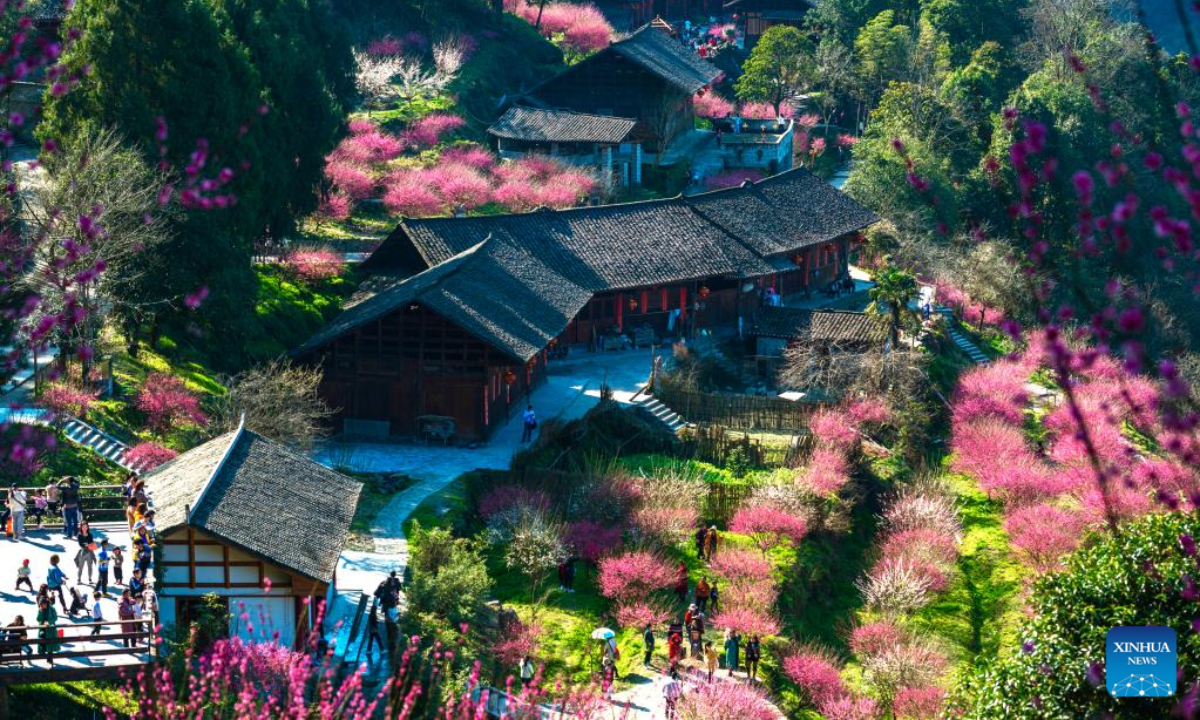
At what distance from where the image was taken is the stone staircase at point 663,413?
48438 millimetres

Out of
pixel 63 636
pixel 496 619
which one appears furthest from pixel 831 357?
pixel 63 636

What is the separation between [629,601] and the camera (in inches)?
1412

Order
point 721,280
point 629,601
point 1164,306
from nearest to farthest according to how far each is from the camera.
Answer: point 629,601 < point 721,280 < point 1164,306

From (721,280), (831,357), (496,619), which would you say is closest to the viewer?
(496,619)

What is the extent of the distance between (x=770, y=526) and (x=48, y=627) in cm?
2045

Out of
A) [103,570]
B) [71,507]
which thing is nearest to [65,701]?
[103,570]

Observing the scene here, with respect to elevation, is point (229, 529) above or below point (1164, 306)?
below

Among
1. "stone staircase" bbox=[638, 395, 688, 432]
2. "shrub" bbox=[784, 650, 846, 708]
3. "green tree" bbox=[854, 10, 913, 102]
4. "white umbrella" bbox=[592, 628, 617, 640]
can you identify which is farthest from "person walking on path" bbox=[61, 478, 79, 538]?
"green tree" bbox=[854, 10, 913, 102]

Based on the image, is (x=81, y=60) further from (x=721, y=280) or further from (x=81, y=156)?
(x=721, y=280)

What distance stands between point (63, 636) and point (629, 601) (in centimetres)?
1395

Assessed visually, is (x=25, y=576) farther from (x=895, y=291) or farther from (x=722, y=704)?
(x=895, y=291)

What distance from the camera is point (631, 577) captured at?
36.2m

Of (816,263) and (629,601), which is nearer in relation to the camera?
(629,601)

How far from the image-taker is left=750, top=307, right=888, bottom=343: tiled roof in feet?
176
